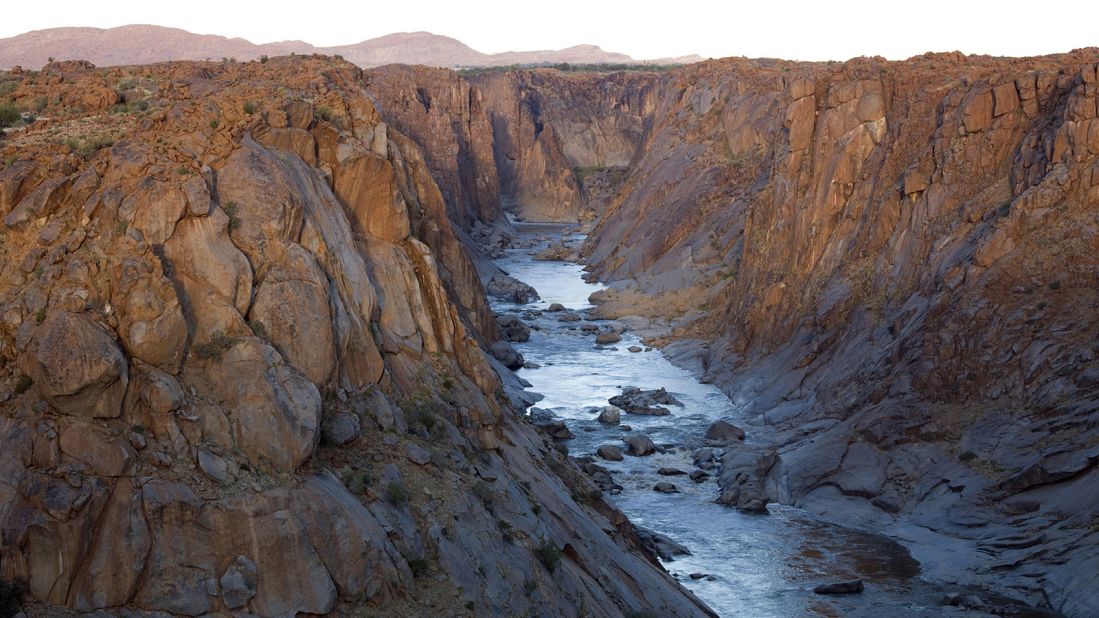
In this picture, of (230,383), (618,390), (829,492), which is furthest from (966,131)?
(230,383)

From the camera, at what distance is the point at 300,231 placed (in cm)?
1483

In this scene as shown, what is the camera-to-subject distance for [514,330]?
2082 inches

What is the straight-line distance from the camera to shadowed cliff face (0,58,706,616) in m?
10.6

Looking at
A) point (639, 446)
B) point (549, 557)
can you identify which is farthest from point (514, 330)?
point (549, 557)

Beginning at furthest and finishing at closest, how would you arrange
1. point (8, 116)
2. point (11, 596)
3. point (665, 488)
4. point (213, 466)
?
point (665, 488), point (8, 116), point (213, 466), point (11, 596)

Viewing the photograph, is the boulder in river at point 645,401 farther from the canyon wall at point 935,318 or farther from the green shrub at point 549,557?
the green shrub at point 549,557

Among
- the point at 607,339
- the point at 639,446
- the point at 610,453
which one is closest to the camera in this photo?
the point at 610,453

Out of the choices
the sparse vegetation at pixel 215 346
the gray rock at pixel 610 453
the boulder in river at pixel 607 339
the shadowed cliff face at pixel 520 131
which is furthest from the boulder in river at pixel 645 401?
the shadowed cliff face at pixel 520 131

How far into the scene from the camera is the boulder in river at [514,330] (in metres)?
52.2

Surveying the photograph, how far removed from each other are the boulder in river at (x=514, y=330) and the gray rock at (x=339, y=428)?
122ft

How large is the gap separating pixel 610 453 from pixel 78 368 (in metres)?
24.4

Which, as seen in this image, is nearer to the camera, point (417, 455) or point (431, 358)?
point (417, 455)

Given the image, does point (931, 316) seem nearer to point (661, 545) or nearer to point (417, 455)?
point (661, 545)

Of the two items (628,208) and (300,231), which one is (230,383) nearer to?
(300,231)
